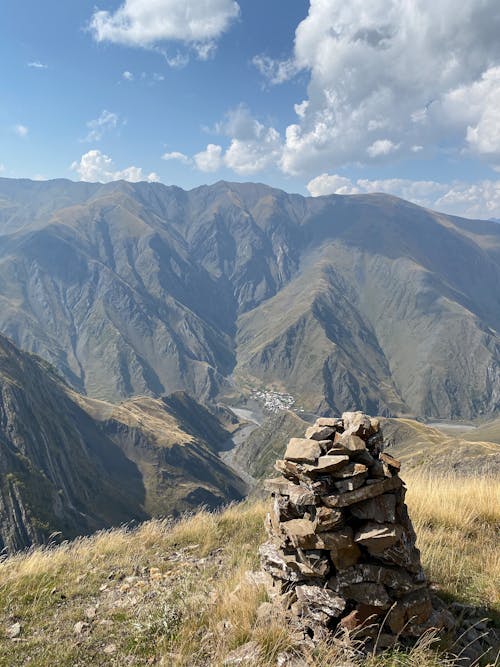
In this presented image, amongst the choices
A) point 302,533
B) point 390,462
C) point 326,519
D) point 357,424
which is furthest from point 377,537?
point 357,424

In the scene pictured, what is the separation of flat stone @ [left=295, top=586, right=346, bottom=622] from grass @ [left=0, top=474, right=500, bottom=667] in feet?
1.35

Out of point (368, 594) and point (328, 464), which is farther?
point (328, 464)

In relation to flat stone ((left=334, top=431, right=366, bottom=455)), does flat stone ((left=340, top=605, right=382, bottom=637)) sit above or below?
below

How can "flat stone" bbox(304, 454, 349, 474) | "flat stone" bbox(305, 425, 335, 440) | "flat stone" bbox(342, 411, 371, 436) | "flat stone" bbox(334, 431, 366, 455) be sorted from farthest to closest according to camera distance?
"flat stone" bbox(305, 425, 335, 440) → "flat stone" bbox(342, 411, 371, 436) → "flat stone" bbox(334, 431, 366, 455) → "flat stone" bbox(304, 454, 349, 474)

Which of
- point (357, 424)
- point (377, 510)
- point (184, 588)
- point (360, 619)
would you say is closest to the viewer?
point (360, 619)

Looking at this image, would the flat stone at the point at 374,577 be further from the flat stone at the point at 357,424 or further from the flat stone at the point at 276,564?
the flat stone at the point at 357,424

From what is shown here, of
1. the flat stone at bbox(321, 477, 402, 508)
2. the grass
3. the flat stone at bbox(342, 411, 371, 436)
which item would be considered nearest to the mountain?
the grass

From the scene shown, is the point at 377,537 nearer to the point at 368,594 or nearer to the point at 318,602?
the point at 368,594

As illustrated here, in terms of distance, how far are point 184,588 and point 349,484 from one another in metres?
3.72

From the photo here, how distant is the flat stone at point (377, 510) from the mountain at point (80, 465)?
83.4m

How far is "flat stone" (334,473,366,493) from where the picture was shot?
6332 millimetres

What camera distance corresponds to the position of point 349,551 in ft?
20.5

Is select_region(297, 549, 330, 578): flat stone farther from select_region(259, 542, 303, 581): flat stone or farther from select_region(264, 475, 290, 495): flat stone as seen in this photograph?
select_region(264, 475, 290, 495): flat stone

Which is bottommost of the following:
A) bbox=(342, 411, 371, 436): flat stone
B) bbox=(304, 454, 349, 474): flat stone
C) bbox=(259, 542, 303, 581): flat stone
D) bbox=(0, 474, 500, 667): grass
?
bbox=(0, 474, 500, 667): grass
